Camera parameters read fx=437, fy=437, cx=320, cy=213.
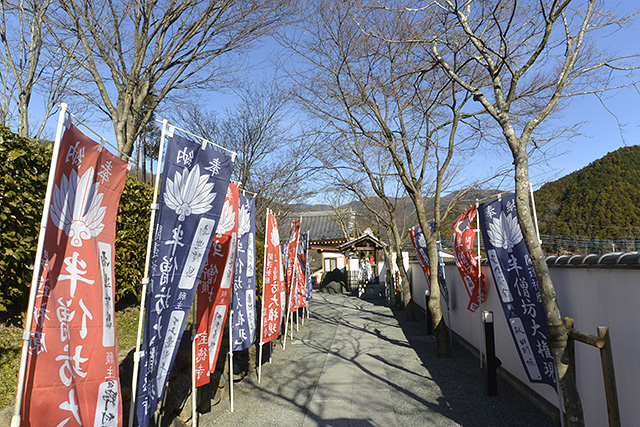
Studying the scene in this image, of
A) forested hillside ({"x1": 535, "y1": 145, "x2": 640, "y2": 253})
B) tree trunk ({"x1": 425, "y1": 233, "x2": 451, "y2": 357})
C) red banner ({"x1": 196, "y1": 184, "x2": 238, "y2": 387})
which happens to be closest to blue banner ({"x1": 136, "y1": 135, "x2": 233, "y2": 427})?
red banner ({"x1": 196, "y1": 184, "x2": 238, "y2": 387})

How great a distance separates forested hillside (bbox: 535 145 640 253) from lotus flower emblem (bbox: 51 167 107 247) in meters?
28.5

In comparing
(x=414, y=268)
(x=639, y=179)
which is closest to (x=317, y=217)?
(x=414, y=268)

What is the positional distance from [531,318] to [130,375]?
15.1 ft

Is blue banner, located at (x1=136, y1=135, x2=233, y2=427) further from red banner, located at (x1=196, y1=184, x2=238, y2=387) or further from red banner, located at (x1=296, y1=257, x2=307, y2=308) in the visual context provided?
red banner, located at (x1=296, y1=257, x2=307, y2=308)

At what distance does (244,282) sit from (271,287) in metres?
1.33

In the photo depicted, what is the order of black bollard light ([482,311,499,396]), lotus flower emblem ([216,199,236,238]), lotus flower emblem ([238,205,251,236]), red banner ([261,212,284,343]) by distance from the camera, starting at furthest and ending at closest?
red banner ([261,212,284,343]) → lotus flower emblem ([238,205,251,236]) → black bollard light ([482,311,499,396]) → lotus flower emblem ([216,199,236,238])

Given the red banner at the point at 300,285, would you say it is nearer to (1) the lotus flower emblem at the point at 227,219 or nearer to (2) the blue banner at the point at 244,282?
(2) the blue banner at the point at 244,282

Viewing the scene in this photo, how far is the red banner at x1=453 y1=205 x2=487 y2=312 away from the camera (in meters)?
8.16

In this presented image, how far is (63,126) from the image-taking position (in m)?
2.68

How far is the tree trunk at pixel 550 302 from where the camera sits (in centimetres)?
392

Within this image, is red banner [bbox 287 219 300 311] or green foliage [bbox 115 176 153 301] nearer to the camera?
green foliage [bbox 115 176 153 301]

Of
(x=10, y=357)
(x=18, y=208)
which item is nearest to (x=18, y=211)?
(x=18, y=208)

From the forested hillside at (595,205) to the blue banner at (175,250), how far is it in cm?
2707

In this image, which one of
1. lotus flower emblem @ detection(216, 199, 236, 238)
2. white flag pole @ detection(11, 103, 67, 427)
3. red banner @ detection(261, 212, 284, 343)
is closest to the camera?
white flag pole @ detection(11, 103, 67, 427)
